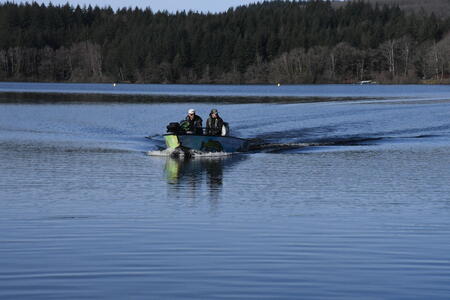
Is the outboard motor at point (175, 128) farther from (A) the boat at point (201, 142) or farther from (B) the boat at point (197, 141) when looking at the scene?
(A) the boat at point (201, 142)

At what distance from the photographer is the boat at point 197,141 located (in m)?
37.7

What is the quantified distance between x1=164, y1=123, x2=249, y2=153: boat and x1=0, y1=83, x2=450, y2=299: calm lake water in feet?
2.56

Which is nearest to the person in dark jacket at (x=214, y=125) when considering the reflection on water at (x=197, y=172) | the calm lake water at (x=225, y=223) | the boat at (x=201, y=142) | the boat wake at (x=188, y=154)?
the boat at (x=201, y=142)

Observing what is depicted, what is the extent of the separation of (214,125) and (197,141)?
3.97 feet

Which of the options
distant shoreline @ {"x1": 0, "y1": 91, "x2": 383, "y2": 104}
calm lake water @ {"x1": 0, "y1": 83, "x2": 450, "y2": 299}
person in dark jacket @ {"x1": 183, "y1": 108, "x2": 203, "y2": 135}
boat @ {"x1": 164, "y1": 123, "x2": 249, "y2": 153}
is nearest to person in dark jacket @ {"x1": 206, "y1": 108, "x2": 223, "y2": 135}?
boat @ {"x1": 164, "y1": 123, "x2": 249, "y2": 153}

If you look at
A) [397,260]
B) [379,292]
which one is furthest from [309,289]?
[397,260]

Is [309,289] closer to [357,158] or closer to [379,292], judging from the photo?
[379,292]

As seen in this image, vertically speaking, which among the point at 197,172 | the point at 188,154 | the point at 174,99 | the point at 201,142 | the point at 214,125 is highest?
the point at 214,125

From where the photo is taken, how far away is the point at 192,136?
124 ft

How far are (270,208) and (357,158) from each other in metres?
16.4

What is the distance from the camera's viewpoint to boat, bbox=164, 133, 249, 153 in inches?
1486

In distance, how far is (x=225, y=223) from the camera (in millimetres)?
18516

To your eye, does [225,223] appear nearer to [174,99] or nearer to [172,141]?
[172,141]

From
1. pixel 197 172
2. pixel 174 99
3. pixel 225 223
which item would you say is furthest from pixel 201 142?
pixel 174 99
